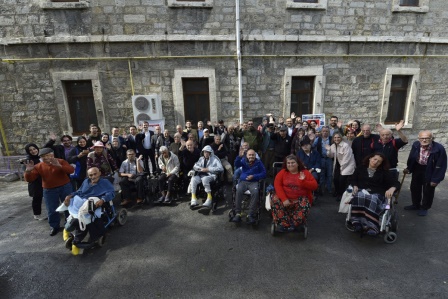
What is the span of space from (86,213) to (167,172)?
6.67 ft

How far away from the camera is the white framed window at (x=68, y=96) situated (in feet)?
25.1

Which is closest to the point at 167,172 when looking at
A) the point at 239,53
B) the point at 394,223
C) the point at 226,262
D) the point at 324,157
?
the point at 226,262

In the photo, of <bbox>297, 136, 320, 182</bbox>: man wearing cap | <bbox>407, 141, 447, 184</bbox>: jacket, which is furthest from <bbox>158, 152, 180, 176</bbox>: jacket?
<bbox>407, 141, 447, 184</bbox>: jacket

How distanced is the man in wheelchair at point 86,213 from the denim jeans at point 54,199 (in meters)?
0.57

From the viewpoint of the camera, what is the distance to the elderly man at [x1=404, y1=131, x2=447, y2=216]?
4055 mm

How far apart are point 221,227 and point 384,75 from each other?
9.00 metres

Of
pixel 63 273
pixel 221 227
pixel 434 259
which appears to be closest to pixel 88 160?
pixel 63 273

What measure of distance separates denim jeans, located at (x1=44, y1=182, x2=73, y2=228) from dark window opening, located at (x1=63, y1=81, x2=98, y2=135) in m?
4.83

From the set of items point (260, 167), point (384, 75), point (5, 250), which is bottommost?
point (5, 250)

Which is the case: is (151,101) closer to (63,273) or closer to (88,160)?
(88,160)

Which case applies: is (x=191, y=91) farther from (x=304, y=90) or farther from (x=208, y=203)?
(x=208, y=203)

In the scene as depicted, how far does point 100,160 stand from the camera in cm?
480

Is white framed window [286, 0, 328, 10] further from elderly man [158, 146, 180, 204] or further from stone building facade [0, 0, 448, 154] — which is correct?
elderly man [158, 146, 180, 204]

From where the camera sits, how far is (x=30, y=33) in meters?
7.30
